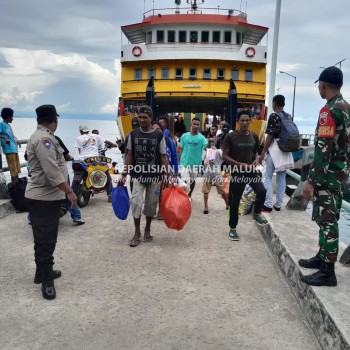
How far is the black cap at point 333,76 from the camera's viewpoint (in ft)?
9.04

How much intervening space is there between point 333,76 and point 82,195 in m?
4.89

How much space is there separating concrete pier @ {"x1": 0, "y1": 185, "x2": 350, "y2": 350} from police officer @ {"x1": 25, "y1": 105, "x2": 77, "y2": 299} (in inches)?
12.7

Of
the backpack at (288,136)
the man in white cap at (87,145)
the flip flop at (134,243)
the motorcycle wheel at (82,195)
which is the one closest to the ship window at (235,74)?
the man in white cap at (87,145)

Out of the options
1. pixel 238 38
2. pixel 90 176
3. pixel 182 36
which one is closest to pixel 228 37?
pixel 238 38

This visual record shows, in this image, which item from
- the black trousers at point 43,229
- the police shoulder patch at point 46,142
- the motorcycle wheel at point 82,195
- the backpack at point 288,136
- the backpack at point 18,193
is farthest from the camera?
the motorcycle wheel at point 82,195

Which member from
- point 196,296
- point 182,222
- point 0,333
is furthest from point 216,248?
point 0,333

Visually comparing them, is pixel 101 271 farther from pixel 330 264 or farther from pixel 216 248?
pixel 330 264

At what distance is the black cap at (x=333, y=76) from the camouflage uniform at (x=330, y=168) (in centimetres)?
13

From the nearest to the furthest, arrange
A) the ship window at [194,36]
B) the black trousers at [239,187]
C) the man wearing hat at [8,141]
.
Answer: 1. the black trousers at [239,187]
2. the man wearing hat at [8,141]
3. the ship window at [194,36]

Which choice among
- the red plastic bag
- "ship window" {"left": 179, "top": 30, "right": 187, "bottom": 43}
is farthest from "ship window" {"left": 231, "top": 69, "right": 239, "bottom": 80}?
the red plastic bag

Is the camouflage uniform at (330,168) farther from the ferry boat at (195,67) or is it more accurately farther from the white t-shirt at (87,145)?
the ferry boat at (195,67)

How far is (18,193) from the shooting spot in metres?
5.75

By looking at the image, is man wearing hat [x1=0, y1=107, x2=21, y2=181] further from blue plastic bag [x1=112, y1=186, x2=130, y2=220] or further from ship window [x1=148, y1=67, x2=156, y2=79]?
ship window [x1=148, y1=67, x2=156, y2=79]

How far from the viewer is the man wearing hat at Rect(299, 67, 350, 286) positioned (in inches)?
106
